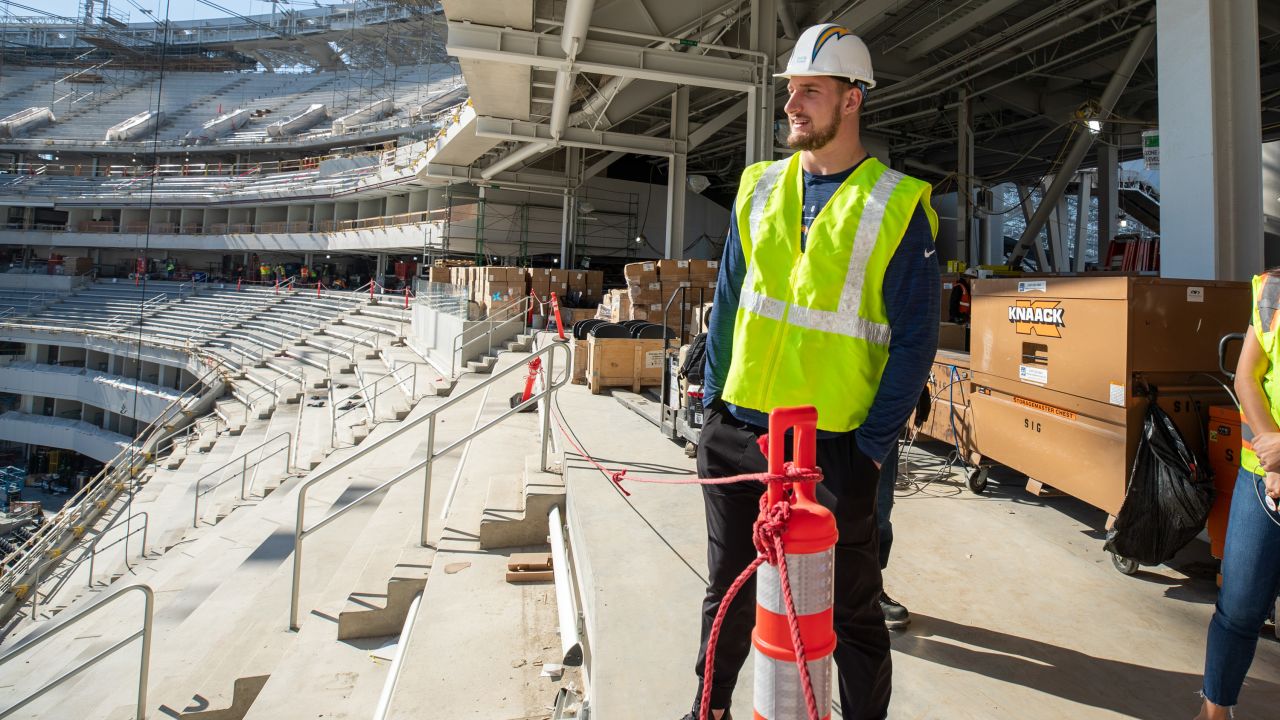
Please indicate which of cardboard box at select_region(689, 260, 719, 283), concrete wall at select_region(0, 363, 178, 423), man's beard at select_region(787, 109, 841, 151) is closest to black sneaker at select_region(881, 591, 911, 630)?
man's beard at select_region(787, 109, 841, 151)

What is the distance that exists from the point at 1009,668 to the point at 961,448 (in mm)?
2596

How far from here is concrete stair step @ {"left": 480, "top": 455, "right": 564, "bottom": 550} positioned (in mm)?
4242

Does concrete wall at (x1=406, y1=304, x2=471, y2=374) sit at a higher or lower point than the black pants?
higher

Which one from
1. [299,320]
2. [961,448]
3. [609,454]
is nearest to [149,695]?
[609,454]

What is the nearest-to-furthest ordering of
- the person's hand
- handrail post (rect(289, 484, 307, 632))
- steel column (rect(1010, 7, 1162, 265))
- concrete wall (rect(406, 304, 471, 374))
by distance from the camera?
the person's hand → handrail post (rect(289, 484, 307, 632)) → steel column (rect(1010, 7, 1162, 265)) → concrete wall (rect(406, 304, 471, 374))

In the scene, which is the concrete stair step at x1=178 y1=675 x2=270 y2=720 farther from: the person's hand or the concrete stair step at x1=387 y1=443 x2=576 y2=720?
the person's hand

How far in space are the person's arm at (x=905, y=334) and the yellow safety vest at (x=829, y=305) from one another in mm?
33

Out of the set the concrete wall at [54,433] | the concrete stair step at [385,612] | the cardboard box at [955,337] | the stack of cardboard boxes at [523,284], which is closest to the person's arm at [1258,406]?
the cardboard box at [955,337]

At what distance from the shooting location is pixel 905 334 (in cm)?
155

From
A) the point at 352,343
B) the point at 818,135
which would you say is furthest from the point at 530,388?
the point at 352,343

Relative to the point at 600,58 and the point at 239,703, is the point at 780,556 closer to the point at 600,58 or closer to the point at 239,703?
the point at 239,703

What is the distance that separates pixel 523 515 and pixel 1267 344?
372 cm

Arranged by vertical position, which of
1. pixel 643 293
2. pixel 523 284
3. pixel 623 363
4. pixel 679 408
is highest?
pixel 523 284

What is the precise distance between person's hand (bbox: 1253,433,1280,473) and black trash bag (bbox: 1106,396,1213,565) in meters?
1.15
